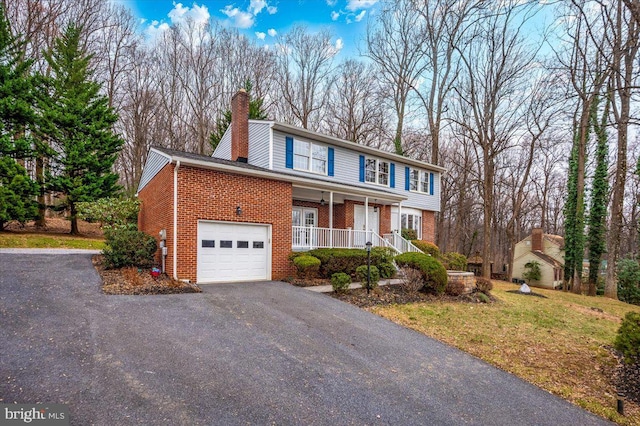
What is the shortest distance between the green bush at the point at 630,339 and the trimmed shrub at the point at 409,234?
1252 cm

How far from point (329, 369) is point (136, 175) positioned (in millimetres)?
23769

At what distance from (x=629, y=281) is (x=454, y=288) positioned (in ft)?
45.2

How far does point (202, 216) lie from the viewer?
9.37 meters

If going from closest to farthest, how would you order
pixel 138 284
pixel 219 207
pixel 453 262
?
pixel 138 284 < pixel 219 207 < pixel 453 262

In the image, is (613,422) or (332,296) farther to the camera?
(332,296)

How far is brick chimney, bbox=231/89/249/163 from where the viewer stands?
14.2 m

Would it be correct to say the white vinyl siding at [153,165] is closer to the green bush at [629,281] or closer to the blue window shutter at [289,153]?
the blue window shutter at [289,153]

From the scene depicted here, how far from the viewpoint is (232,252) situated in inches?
395

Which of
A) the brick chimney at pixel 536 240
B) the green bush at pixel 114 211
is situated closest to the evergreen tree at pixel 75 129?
the green bush at pixel 114 211

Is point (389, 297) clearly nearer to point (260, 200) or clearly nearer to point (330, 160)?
point (260, 200)

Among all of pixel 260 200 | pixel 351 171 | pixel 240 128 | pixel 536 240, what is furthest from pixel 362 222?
pixel 536 240

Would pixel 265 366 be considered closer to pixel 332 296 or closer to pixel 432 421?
pixel 432 421

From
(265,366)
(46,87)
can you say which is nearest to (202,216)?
(265,366)
